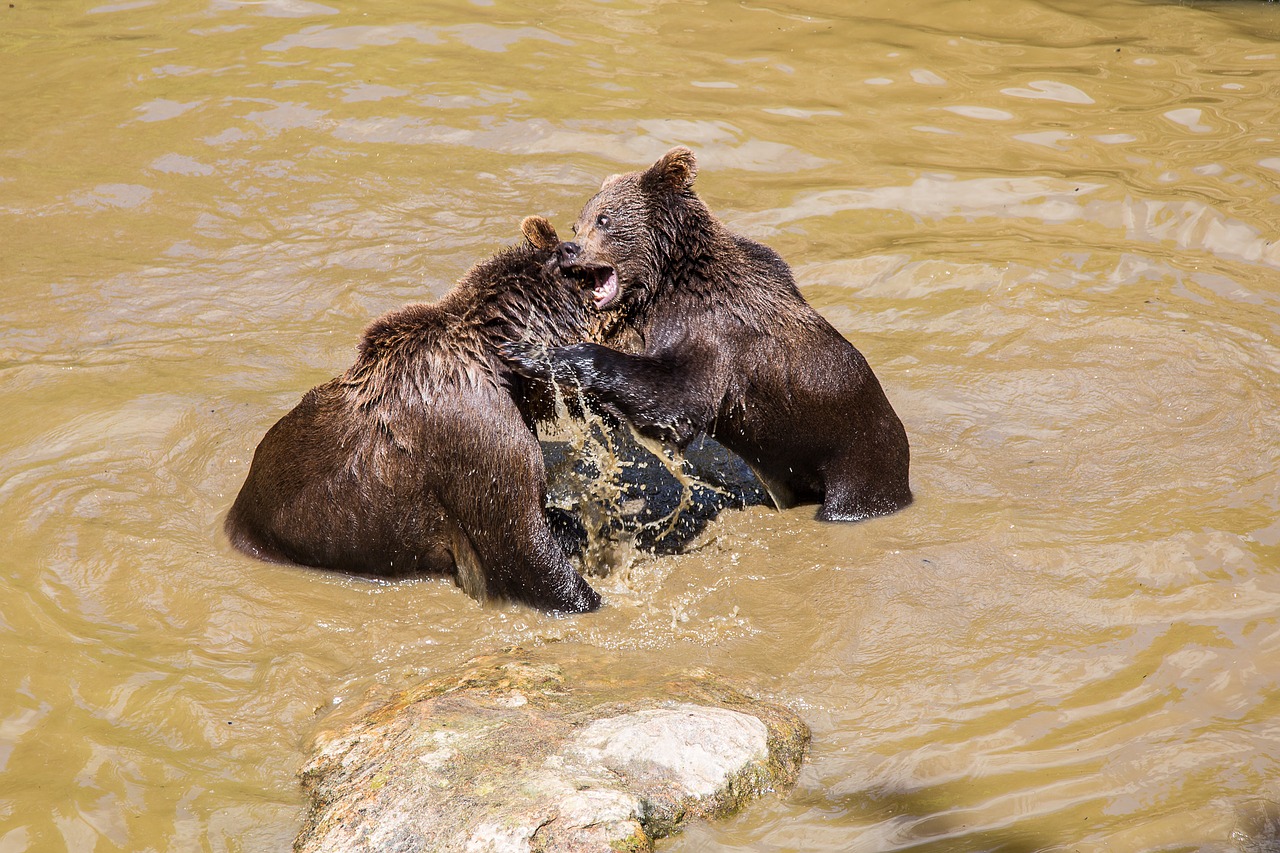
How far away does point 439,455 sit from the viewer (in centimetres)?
588

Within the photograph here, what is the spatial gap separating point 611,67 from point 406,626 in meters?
7.98

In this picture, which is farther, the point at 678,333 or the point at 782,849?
the point at 678,333

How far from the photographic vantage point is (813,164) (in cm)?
1073

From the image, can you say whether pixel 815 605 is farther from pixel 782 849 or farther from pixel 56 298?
pixel 56 298

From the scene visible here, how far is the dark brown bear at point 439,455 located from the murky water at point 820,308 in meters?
0.25

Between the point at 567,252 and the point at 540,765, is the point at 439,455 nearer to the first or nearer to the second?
the point at 567,252

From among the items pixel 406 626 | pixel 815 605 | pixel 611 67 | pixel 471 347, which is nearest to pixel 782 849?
pixel 815 605

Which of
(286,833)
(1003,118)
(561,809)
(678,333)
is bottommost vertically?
(286,833)

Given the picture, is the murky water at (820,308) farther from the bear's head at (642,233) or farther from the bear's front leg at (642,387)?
the bear's head at (642,233)

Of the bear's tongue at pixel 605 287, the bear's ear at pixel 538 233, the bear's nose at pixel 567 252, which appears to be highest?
the bear's ear at pixel 538 233

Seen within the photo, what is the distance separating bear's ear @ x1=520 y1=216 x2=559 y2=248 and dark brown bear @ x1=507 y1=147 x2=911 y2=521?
0.11 meters

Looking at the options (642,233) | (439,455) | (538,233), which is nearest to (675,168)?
(642,233)

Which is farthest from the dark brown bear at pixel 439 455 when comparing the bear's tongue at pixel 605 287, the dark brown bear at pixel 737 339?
the dark brown bear at pixel 737 339

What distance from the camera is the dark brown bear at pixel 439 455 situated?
584 cm
